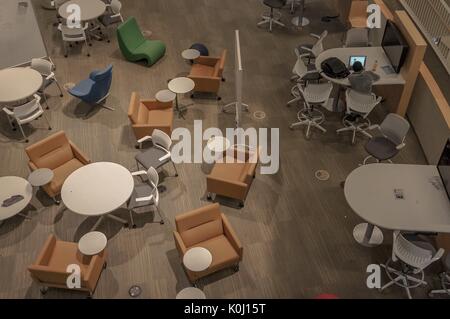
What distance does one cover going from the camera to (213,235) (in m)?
6.42

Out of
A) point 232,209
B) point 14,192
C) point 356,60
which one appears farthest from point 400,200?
point 14,192

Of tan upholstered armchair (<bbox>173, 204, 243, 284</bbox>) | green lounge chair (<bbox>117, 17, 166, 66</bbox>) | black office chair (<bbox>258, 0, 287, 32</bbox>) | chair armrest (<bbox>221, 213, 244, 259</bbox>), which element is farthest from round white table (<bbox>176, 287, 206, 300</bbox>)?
black office chair (<bbox>258, 0, 287, 32</bbox>)

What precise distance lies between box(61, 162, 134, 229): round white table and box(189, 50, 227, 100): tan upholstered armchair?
108 inches

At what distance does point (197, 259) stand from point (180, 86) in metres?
3.74

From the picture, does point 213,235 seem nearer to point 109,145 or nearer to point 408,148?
point 109,145

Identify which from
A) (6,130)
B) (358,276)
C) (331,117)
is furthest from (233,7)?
(358,276)

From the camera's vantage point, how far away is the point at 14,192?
22.7 feet

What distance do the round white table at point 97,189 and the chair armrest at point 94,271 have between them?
0.60m

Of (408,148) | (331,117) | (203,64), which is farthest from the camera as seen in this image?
(203,64)

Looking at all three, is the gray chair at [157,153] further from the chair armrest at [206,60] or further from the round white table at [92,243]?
the chair armrest at [206,60]

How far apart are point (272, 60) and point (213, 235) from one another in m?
4.97

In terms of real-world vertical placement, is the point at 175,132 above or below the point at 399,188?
below

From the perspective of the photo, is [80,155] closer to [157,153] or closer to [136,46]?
[157,153]

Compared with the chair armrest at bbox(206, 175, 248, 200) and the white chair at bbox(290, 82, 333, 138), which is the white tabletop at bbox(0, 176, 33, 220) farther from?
the white chair at bbox(290, 82, 333, 138)
